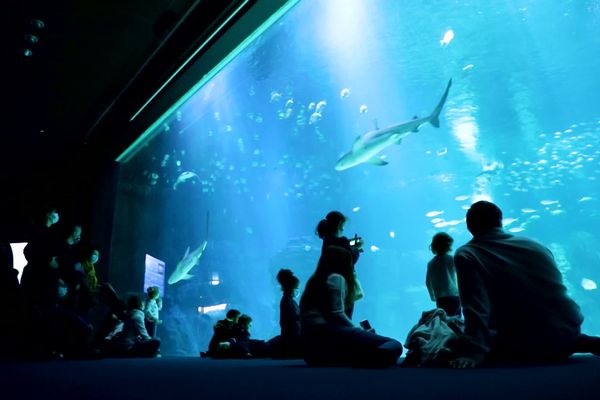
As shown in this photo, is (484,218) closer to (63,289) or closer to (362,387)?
(362,387)

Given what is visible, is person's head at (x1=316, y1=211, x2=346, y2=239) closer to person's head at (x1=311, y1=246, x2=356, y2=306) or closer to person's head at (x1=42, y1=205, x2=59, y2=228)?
person's head at (x1=311, y1=246, x2=356, y2=306)

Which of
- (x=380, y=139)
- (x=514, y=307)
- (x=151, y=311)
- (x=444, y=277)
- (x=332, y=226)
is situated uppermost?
(x=380, y=139)

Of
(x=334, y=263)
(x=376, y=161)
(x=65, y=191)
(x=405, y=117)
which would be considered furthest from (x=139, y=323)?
(x=405, y=117)

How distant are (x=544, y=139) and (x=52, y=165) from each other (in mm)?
38418

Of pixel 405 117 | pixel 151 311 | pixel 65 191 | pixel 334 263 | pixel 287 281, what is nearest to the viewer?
pixel 334 263

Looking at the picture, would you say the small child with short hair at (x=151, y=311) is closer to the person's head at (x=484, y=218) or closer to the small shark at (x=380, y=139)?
the person's head at (x=484, y=218)

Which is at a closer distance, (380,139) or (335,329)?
(335,329)

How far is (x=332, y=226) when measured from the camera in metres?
3.52

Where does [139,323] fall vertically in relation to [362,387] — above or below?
above

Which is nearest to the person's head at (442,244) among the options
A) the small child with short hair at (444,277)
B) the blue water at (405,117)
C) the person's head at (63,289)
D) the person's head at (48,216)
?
the small child with short hair at (444,277)

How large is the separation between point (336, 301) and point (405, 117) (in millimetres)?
43119

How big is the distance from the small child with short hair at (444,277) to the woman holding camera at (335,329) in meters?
1.00

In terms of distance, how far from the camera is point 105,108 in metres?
7.83

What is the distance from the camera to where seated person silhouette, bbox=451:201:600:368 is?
2.15m
